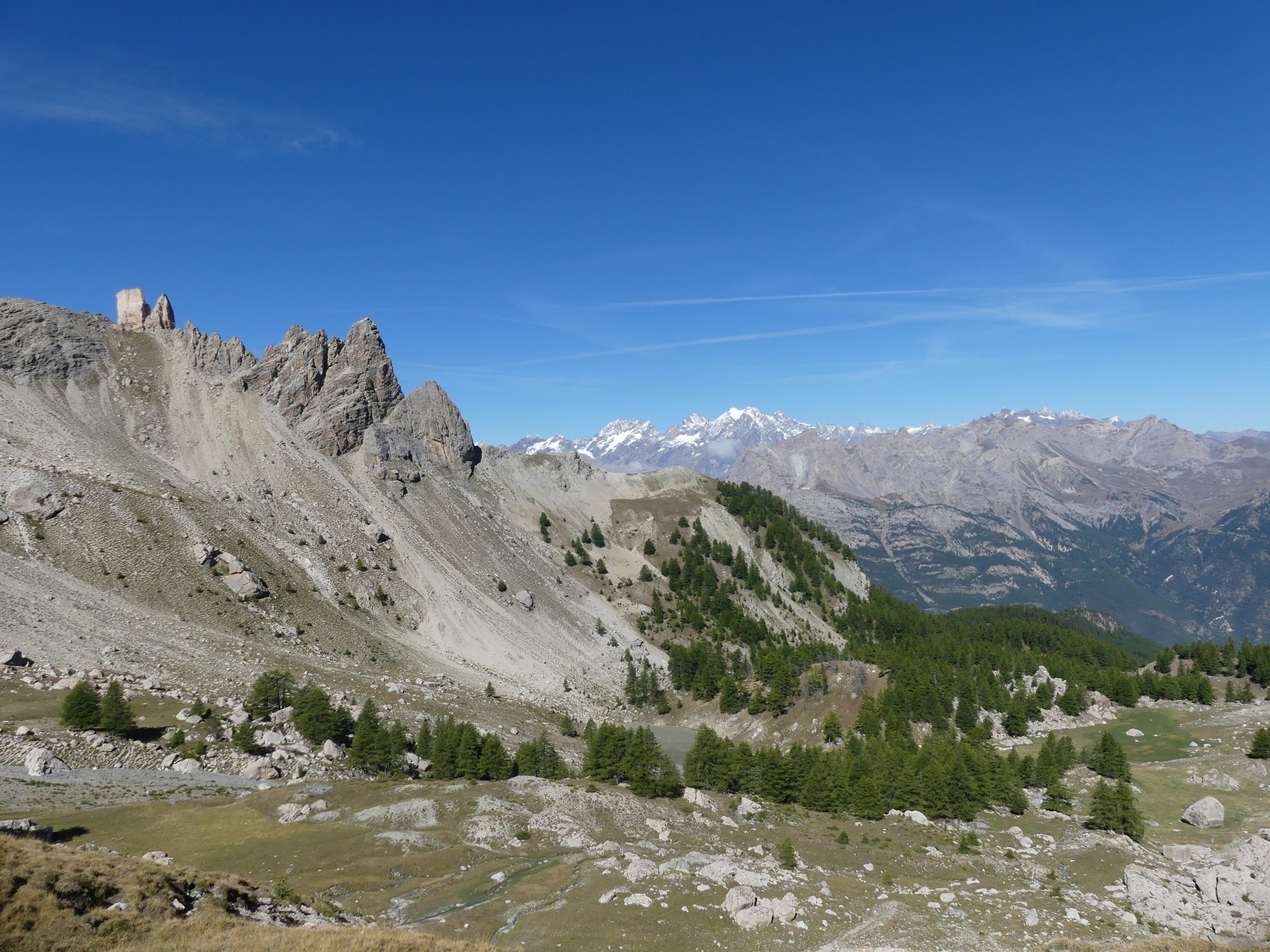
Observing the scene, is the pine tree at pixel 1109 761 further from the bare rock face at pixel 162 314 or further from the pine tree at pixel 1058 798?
the bare rock face at pixel 162 314

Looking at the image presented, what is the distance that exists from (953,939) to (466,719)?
223 ft

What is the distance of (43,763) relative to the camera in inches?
2156

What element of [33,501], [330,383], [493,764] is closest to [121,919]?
[493,764]

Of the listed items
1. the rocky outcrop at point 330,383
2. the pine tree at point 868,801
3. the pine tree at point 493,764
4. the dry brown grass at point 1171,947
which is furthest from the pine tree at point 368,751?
the rocky outcrop at point 330,383

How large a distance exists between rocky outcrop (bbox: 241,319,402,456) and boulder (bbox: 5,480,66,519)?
5785 cm

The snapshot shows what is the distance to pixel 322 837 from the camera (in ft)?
164

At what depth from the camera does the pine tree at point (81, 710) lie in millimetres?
61469

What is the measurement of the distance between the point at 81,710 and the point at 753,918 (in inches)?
2372

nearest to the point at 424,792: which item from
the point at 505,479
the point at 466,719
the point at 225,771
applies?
the point at 225,771

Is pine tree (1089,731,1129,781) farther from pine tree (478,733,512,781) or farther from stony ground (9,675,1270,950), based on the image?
pine tree (478,733,512,781)

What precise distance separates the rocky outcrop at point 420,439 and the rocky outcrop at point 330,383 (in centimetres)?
412

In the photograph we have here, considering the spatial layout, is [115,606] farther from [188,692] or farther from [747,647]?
[747,647]

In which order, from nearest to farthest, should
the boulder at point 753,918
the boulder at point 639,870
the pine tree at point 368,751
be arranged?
the boulder at point 753,918
the boulder at point 639,870
the pine tree at point 368,751

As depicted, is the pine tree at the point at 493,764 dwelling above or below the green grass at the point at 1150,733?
above
